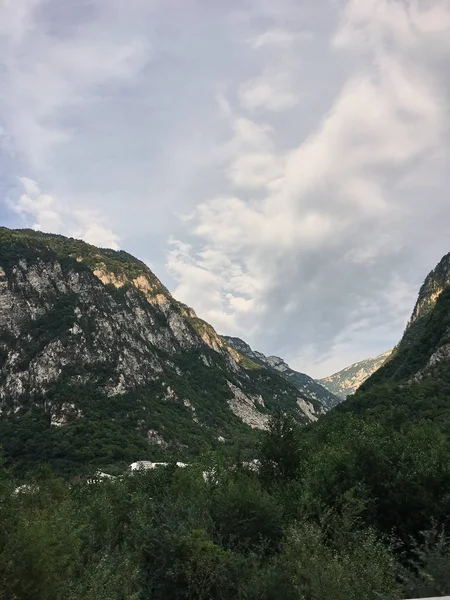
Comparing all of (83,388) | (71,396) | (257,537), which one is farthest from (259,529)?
(83,388)

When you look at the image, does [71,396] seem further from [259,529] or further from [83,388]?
[259,529]

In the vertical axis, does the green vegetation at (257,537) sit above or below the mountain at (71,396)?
below

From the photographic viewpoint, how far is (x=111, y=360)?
616 feet

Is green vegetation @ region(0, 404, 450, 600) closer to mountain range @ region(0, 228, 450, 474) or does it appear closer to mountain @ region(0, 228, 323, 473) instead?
mountain range @ region(0, 228, 450, 474)

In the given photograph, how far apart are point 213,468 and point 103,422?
379 ft

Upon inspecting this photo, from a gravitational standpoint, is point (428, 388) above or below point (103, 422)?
below

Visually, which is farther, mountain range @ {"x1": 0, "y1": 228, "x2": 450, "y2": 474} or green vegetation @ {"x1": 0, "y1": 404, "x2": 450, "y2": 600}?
mountain range @ {"x1": 0, "y1": 228, "x2": 450, "y2": 474}

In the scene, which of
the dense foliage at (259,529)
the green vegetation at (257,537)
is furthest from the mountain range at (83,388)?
the green vegetation at (257,537)

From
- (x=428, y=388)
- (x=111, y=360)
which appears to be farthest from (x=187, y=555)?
(x=111, y=360)

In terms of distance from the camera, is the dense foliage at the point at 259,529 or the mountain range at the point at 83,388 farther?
the mountain range at the point at 83,388

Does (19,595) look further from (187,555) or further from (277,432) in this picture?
(277,432)

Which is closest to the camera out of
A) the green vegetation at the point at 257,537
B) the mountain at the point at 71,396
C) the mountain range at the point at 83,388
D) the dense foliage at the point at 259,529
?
the green vegetation at the point at 257,537

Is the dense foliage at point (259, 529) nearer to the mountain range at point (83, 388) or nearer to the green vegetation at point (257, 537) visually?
the green vegetation at point (257, 537)

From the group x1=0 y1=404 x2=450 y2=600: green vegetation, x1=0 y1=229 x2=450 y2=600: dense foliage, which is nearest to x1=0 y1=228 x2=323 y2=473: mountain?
x1=0 y1=229 x2=450 y2=600: dense foliage
